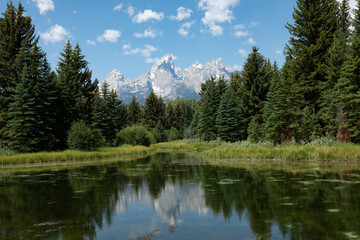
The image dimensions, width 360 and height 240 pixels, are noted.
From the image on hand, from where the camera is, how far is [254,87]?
5162 cm

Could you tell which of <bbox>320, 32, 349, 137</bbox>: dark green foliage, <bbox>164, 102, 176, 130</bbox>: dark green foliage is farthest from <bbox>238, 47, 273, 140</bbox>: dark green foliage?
<bbox>164, 102, 176, 130</bbox>: dark green foliage

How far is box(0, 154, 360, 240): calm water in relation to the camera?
27.7ft

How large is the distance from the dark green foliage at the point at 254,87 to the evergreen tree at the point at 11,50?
Answer: 125 feet

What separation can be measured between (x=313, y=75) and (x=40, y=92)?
37910 millimetres

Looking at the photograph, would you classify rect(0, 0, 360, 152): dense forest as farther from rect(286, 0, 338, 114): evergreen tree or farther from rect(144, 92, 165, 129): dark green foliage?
rect(144, 92, 165, 129): dark green foliage

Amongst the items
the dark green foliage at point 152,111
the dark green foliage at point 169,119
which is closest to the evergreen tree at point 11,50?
the dark green foliage at point 152,111

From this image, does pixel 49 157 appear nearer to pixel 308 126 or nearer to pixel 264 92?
pixel 308 126

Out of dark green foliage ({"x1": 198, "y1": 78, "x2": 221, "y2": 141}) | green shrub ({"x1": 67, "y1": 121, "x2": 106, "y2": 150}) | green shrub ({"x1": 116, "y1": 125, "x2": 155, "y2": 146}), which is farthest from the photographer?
green shrub ({"x1": 116, "y1": 125, "x2": 155, "y2": 146})

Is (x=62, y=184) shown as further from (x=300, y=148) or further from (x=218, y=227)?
(x=300, y=148)

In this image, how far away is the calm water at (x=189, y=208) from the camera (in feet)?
27.7

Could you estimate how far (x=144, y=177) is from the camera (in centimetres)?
2092

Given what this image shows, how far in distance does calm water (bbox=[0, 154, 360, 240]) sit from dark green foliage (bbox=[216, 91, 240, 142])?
33626mm

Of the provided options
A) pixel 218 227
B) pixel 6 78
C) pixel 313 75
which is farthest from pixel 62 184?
pixel 313 75

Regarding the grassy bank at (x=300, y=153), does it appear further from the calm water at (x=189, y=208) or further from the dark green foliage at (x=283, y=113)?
the dark green foliage at (x=283, y=113)
